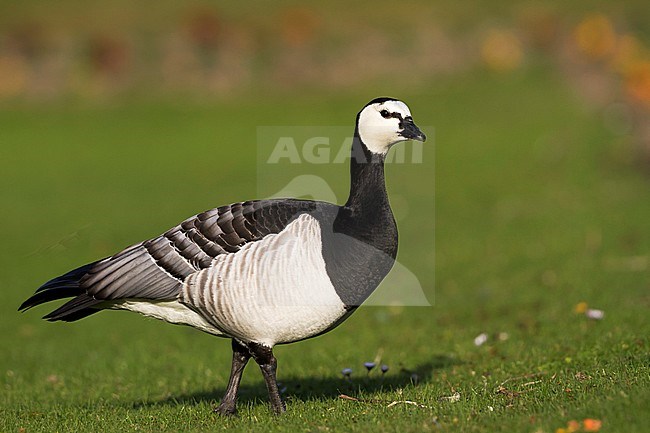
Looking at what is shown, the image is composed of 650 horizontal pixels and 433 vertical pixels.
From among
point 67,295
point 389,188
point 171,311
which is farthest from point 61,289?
point 389,188

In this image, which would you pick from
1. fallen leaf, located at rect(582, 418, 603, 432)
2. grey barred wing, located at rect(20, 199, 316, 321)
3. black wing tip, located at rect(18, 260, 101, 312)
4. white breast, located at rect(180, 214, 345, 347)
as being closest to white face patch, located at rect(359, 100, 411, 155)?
grey barred wing, located at rect(20, 199, 316, 321)

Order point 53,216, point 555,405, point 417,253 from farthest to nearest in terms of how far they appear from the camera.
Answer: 1. point 53,216
2. point 417,253
3. point 555,405

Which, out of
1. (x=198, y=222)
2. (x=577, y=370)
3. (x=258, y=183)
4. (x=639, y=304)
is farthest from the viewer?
(x=258, y=183)

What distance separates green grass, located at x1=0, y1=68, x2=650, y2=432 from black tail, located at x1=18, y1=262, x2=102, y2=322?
852 millimetres

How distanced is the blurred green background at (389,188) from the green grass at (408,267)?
69mm

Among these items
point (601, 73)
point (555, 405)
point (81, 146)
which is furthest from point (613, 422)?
point (601, 73)

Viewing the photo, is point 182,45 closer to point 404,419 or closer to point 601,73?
point 601,73

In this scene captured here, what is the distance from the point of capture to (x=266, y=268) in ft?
26.2

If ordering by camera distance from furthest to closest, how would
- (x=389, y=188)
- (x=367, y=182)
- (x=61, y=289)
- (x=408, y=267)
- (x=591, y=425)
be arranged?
(x=389, y=188) → (x=408, y=267) → (x=61, y=289) → (x=367, y=182) → (x=591, y=425)

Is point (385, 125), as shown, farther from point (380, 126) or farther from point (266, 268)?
point (266, 268)

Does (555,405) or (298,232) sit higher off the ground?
(298,232)

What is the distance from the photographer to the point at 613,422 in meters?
6.53

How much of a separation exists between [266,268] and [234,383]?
1.51 meters

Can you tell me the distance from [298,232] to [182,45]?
38.1 m
